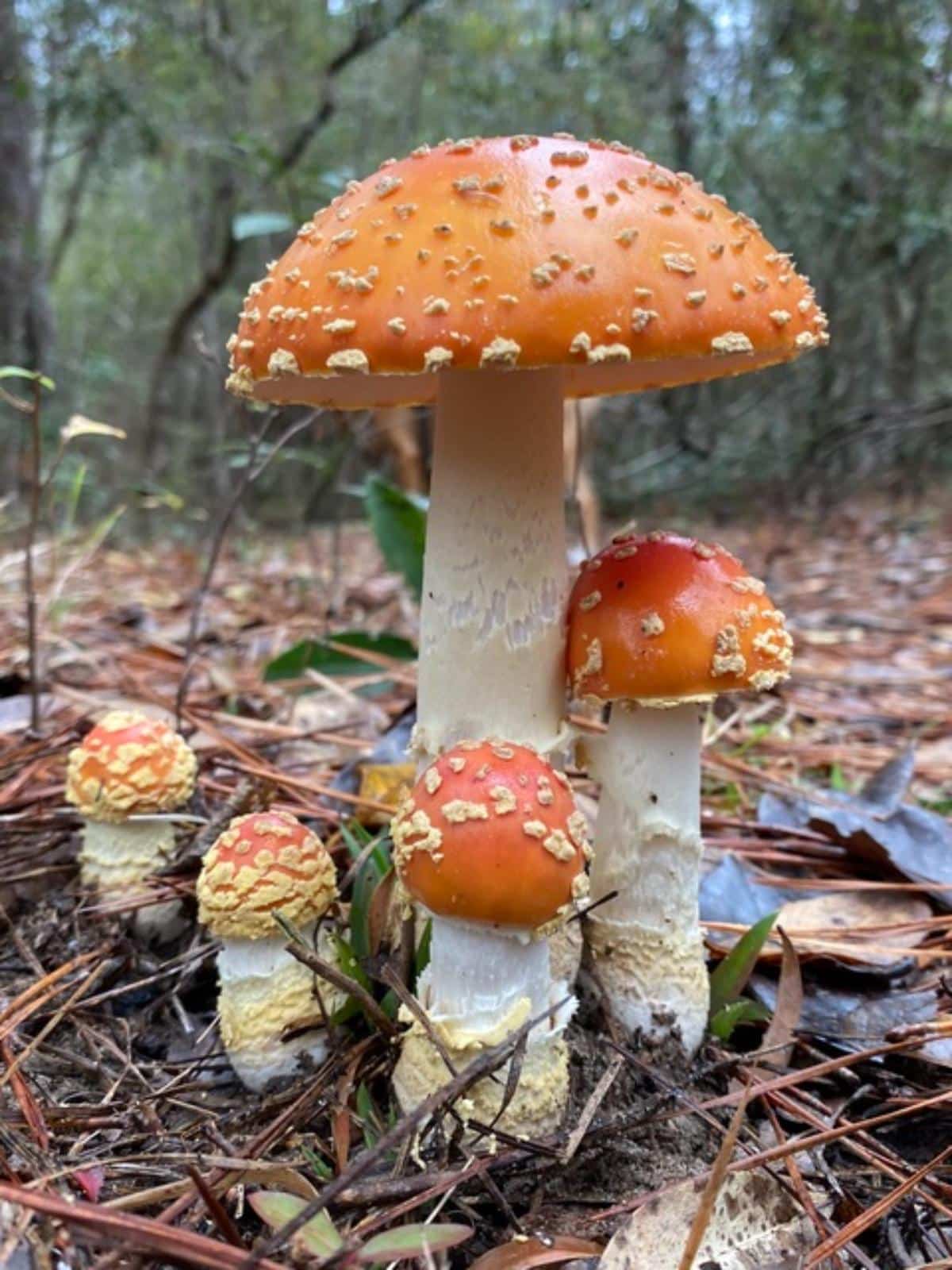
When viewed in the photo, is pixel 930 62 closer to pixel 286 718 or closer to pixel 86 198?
pixel 286 718

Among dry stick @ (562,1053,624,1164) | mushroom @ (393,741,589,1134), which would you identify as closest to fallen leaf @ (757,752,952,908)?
dry stick @ (562,1053,624,1164)

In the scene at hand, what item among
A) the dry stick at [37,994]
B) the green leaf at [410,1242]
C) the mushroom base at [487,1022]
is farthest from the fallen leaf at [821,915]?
the dry stick at [37,994]

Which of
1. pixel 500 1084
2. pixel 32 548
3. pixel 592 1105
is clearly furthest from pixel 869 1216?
pixel 32 548

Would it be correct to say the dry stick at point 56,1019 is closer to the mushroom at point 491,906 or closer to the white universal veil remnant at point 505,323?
the mushroom at point 491,906

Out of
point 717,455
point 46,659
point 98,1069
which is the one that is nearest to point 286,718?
point 46,659

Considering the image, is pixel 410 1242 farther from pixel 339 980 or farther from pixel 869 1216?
pixel 869 1216

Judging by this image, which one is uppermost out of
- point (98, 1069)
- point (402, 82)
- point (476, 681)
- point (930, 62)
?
point (402, 82)
